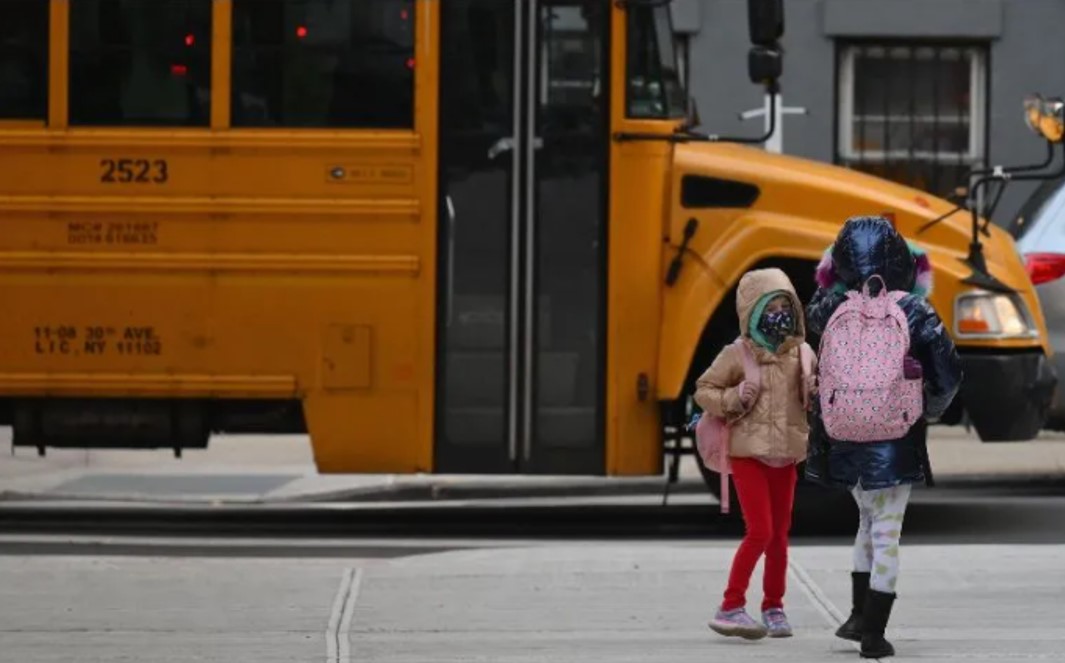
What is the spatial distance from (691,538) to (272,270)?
91.0 inches

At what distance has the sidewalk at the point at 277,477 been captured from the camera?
50.3 feet

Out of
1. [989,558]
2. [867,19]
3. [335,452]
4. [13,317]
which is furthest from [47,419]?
[867,19]

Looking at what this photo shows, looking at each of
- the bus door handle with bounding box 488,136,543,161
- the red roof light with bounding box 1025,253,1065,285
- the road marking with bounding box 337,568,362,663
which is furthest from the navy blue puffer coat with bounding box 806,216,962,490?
the red roof light with bounding box 1025,253,1065,285

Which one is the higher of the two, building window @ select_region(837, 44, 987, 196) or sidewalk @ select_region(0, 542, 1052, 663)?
building window @ select_region(837, 44, 987, 196)

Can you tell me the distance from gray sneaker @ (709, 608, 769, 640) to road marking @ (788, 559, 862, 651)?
30cm

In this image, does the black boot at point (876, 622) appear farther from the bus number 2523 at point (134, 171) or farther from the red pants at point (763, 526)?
the bus number 2523 at point (134, 171)

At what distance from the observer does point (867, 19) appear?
70.0 feet

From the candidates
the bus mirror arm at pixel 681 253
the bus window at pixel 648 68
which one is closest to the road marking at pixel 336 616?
the bus mirror arm at pixel 681 253

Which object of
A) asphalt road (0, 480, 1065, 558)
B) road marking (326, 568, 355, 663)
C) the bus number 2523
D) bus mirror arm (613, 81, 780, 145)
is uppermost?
bus mirror arm (613, 81, 780, 145)

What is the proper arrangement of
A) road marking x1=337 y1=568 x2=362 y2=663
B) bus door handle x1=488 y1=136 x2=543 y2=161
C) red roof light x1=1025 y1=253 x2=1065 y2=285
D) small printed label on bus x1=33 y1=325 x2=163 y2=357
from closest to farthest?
road marking x1=337 y1=568 x2=362 y2=663, bus door handle x1=488 y1=136 x2=543 y2=161, small printed label on bus x1=33 y1=325 x2=163 y2=357, red roof light x1=1025 y1=253 x2=1065 y2=285

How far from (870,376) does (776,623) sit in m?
1.04

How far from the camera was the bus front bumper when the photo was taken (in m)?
12.3

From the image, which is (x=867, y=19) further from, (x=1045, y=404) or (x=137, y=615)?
(x=137, y=615)

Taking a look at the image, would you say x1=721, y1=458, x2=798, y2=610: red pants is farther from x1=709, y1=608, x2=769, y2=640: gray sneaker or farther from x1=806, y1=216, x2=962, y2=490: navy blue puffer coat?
x1=806, y1=216, x2=962, y2=490: navy blue puffer coat
